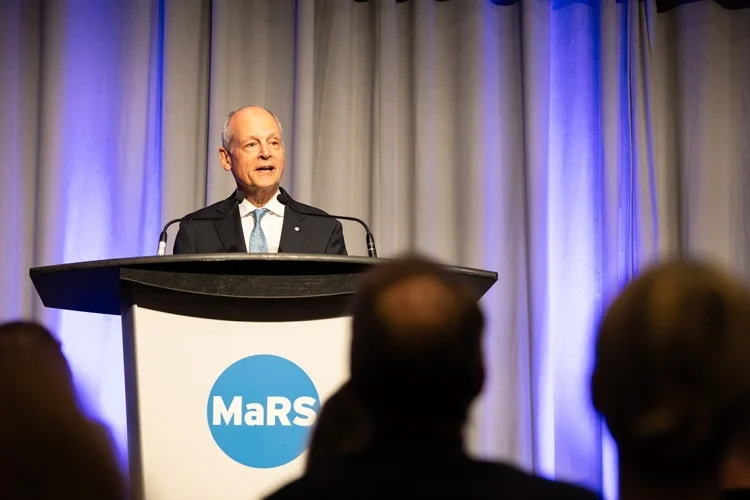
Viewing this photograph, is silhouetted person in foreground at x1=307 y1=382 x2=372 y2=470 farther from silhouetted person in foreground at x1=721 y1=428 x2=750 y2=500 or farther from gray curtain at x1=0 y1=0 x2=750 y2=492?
gray curtain at x1=0 y1=0 x2=750 y2=492

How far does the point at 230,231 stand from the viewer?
2902 mm

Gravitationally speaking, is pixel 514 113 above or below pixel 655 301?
above

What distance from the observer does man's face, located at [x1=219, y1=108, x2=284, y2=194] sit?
3.14 meters

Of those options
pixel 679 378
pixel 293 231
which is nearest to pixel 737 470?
pixel 679 378

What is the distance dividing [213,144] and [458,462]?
3.09 meters

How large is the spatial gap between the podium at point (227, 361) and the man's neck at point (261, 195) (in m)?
1.30

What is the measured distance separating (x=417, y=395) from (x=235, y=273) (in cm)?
89

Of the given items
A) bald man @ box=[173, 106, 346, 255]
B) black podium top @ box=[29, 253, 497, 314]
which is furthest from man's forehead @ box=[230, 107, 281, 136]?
black podium top @ box=[29, 253, 497, 314]

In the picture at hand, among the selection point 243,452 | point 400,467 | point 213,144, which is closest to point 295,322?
point 243,452

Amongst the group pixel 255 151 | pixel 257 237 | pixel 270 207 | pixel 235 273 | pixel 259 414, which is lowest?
pixel 259 414

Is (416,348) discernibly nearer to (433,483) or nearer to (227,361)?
(433,483)

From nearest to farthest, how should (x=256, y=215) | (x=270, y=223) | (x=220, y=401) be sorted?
(x=220, y=401)
(x=256, y=215)
(x=270, y=223)

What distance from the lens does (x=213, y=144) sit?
3.98 metres

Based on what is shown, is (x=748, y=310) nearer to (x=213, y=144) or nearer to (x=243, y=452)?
(x=243, y=452)
